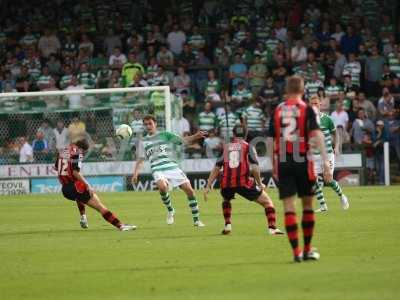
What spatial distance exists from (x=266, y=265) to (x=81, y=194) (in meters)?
6.19

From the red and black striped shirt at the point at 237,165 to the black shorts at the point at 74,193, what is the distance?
8.67 ft

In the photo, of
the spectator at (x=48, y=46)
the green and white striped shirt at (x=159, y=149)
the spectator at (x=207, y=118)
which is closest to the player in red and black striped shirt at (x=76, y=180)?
the green and white striped shirt at (x=159, y=149)

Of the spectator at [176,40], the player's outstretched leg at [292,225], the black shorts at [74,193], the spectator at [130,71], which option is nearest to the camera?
the player's outstretched leg at [292,225]

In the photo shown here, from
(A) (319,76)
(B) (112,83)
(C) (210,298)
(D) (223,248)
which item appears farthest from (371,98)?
(C) (210,298)

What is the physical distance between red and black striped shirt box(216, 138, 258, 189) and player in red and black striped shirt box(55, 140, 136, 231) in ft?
7.47

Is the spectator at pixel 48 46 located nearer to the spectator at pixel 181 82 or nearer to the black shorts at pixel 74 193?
the spectator at pixel 181 82

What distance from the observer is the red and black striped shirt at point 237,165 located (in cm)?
1548

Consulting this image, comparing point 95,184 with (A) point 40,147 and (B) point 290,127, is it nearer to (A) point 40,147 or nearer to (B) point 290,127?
(A) point 40,147

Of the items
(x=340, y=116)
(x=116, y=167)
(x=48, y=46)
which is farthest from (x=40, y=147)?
(x=340, y=116)

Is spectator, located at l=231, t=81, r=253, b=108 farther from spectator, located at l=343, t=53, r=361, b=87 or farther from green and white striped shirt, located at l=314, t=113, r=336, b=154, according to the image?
green and white striped shirt, located at l=314, t=113, r=336, b=154

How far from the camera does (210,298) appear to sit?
9375 mm

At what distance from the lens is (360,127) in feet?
97.5

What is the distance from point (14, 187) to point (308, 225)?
786 inches

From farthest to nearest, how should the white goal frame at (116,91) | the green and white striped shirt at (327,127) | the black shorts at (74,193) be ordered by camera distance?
the white goal frame at (116,91)
the green and white striped shirt at (327,127)
the black shorts at (74,193)
